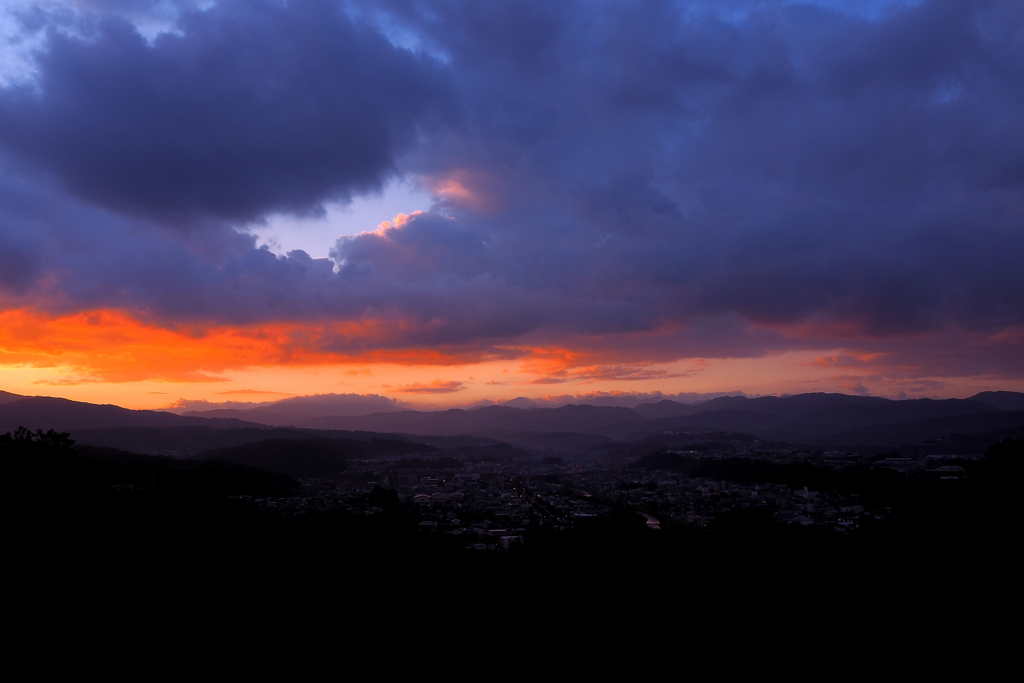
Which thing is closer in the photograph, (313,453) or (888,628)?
(888,628)

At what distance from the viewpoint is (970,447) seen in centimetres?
11706

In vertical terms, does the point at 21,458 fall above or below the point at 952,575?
above

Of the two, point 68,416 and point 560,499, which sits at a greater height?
point 68,416

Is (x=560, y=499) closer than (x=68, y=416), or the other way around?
(x=560, y=499)

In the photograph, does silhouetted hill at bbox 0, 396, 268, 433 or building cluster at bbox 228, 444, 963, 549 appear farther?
silhouetted hill at bbox 0, 396, 268, 433

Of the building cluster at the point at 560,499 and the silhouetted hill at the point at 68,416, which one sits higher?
the silhouetted hill at the point at 68,416

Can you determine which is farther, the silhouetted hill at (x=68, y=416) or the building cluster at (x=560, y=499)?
the silhouetted hill at (x=68, y=416)

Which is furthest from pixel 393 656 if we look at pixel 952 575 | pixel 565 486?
pixel 565 486

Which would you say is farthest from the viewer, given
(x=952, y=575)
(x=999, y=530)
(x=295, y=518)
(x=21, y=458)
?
(x=295, y=518)

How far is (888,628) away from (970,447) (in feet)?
434

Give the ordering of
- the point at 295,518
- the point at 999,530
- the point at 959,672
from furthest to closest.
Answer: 1. the point at 295,518
2. the point at 999,530
3. the point at 959,672

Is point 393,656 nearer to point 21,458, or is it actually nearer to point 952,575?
point 21,458

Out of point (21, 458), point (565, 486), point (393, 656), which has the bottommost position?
point (565, 486)

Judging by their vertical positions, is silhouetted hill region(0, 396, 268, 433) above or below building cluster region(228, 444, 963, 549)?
above
